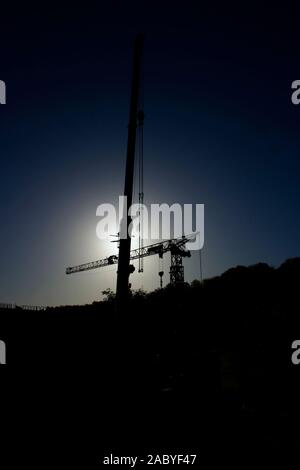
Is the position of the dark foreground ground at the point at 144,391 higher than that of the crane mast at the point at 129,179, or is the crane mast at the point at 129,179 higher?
the crane mast at the point at 129,179

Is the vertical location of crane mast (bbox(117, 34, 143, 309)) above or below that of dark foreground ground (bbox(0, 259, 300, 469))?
above

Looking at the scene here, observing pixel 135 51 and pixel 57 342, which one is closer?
pixel 135 51

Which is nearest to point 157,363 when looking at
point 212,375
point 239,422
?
point 212,375

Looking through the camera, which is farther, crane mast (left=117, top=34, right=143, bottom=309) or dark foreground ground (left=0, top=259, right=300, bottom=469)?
crane mast (left=117, top=34, right=143, bottom=309)

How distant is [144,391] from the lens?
11094mm

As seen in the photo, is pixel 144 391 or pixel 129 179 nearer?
pixel 129 179

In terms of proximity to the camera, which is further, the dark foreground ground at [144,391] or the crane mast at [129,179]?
the crane mast at [129,179]

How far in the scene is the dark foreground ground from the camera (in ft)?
29.4

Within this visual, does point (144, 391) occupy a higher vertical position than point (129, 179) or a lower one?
lower

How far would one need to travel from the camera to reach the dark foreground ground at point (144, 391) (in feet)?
29.4

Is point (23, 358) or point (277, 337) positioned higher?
point (277, 337)
